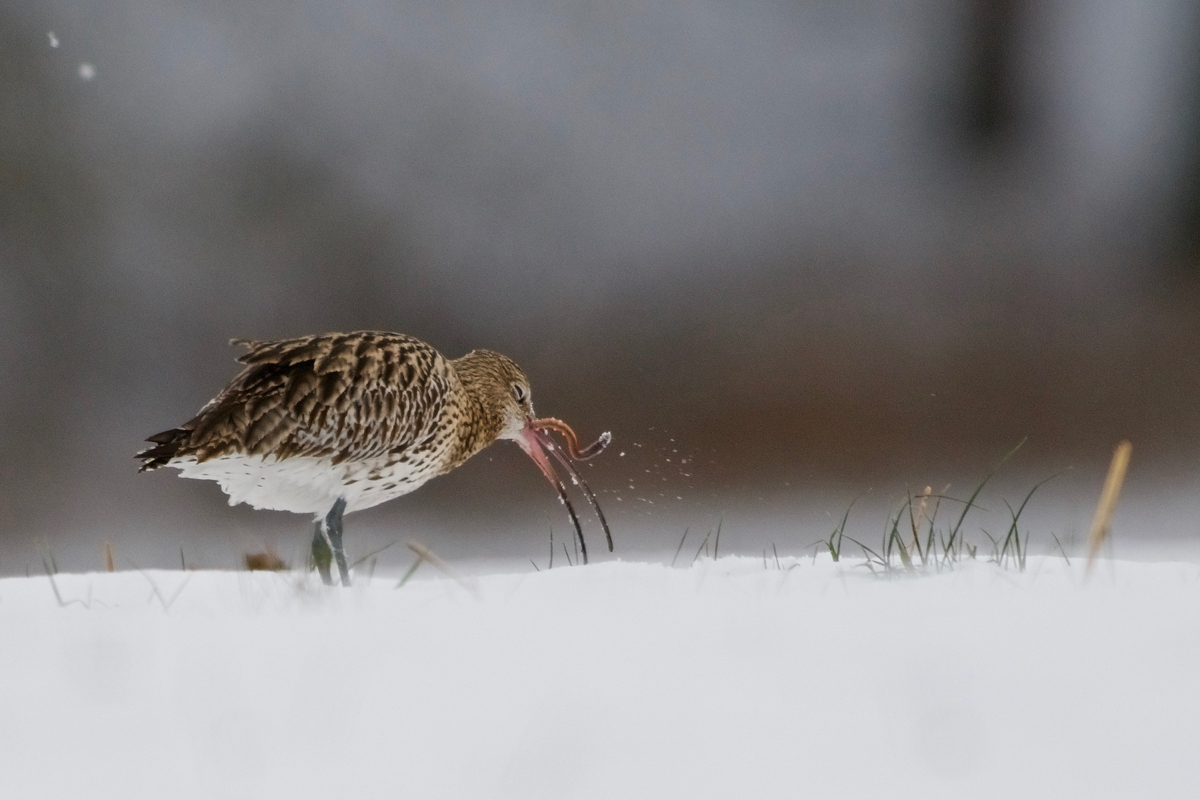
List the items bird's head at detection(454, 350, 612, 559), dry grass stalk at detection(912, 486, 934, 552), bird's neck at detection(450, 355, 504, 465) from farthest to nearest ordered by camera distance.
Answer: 1. bird's head at detection(454, 350, 612, 559)
2. bird's neck at detection(450, 355, 504, 465)
3. dry grass stalk at detection(912, 486, 934, 552)

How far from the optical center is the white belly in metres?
2.50

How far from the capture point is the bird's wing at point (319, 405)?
2.44 meters

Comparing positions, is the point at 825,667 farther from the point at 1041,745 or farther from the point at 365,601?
the point at 365,601

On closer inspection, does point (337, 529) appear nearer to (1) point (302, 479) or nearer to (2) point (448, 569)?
(1) point (302, 479)

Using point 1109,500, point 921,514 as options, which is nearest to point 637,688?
point 1109,500

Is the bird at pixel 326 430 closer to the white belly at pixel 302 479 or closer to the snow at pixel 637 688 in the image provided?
the white belly at pixel 302 479

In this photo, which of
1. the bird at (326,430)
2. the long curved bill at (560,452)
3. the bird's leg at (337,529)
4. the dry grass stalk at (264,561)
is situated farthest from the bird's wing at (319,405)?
the long curved bill at (560,452)

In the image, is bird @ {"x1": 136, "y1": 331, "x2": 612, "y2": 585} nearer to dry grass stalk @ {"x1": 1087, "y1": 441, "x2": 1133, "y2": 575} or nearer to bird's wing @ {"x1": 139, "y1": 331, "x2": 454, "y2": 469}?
bird's wing @ {"x1": 139, "y1": 331, "x2": 454, "y2": 469}

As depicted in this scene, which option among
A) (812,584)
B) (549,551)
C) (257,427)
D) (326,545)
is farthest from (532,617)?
(326,545)

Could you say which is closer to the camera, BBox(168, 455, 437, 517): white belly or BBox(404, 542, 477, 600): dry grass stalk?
BBox(404, 542, 477, 600): dry grass stalk

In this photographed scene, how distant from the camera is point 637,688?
930 mm

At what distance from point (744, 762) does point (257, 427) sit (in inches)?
75.6

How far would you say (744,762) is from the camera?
803mm

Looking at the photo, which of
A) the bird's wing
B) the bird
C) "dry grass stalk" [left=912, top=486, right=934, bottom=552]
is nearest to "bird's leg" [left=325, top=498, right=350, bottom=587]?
the bird
